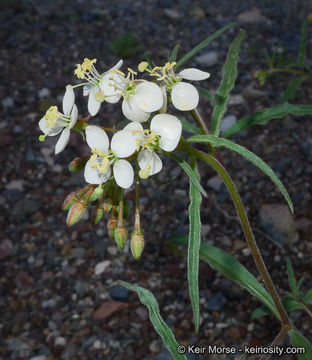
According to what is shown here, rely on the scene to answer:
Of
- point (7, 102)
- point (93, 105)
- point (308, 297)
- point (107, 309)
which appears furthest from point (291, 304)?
point (7, 102)

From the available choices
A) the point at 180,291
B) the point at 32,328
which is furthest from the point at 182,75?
the point at 32,328

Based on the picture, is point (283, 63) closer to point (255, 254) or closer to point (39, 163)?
point (39, 163)

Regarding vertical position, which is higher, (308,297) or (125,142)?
(125,142)

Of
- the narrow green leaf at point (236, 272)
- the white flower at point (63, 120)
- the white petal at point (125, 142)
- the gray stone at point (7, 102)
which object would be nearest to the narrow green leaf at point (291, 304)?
the narrow green leaf at point (236, 272)

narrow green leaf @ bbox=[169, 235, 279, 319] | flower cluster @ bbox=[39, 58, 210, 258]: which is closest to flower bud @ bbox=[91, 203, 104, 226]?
flower cluster @ bbox=[39, 58, 210, 258]

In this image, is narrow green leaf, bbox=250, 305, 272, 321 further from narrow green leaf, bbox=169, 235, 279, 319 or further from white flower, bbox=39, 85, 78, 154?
white flower, bbox=39, 85, 78, 154

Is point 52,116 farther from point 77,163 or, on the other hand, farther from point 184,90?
point 184,90
